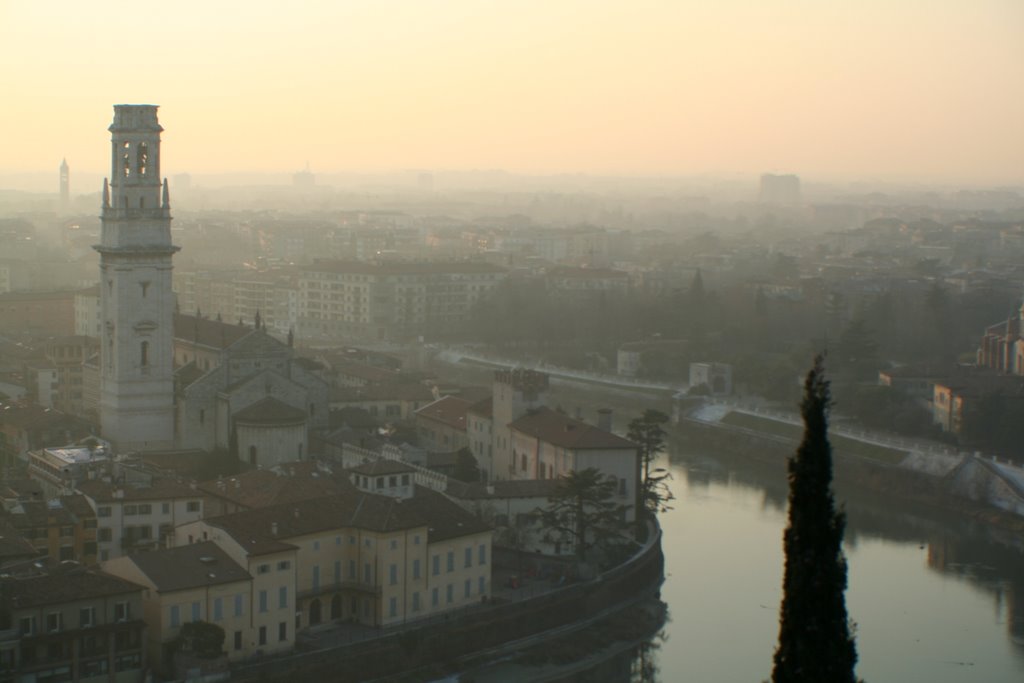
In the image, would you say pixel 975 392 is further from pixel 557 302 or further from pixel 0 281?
pixel 0 281

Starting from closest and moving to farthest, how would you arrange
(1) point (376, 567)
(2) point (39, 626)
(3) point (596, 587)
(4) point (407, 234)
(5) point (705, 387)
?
(2) point (39, 626)
(1) point (376, 567)
(3) point (596, 587)
(5) point (705, 387)
(4) point (407, 234)

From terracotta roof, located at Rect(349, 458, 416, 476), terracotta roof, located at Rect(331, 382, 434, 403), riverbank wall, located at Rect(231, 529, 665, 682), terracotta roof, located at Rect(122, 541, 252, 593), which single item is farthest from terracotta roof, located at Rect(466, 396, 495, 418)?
terracotta roof, located at Rect(122, 541, 252, 593)

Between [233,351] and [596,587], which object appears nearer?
[596,587]

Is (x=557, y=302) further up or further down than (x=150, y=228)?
further down

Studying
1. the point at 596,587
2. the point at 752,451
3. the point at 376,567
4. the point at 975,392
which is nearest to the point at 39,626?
the point at 376,567

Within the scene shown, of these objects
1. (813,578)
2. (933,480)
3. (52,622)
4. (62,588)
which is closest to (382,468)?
(62,588)

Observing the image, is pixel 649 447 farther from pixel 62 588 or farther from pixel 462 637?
pixel 62 588

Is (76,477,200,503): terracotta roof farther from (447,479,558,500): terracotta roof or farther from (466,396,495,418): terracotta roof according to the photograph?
(466,396,495,418): terracotta roof

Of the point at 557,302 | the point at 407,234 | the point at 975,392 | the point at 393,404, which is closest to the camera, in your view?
the point at 393,404
